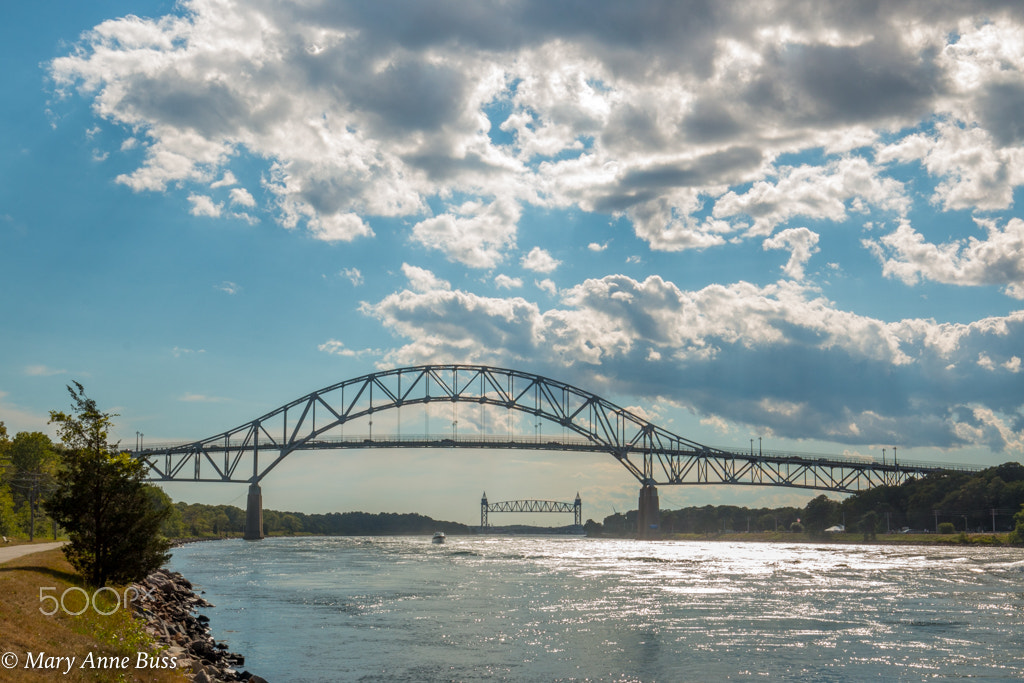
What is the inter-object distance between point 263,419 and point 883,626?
15102 cm

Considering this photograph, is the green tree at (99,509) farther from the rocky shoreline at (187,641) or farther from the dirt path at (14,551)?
the dirt path at (14,551)

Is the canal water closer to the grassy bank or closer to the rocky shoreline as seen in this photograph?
the rocky shoreline

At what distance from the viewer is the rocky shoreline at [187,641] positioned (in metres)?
23.5

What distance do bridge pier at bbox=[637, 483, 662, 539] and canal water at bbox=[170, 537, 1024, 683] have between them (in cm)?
9706

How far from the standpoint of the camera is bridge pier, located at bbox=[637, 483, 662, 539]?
544 ft

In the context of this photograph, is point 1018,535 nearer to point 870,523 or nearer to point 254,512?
point 870,523

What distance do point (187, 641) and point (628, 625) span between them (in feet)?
60.2

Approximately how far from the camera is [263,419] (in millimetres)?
172375

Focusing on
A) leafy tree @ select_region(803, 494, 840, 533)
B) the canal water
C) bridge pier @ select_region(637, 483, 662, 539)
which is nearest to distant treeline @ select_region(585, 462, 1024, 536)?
leafy tree @ select_region(803, 494, 840, 533)

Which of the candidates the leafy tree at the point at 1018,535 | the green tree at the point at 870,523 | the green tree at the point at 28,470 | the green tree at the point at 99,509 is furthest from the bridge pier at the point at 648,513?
→ the green tree at the point at 99,509

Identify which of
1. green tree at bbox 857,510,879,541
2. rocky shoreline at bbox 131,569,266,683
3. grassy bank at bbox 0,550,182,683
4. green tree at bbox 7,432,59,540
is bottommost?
green tree at bbox 857,510,879,541

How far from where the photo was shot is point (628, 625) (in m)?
37.4

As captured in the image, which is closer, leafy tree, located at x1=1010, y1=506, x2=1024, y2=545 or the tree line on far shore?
the tree line on far shore

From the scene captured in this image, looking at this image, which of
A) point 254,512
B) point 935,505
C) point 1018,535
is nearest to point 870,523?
point 935,505
